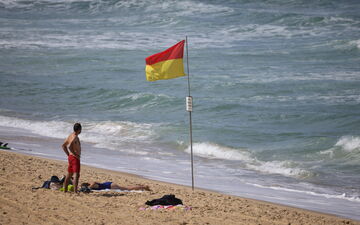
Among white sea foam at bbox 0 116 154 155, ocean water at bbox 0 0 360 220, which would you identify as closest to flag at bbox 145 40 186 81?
ocean water at bbox 0 0 360 220

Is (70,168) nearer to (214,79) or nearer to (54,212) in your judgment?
(54,212)

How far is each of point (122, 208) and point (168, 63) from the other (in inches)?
114

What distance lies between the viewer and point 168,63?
10352mm

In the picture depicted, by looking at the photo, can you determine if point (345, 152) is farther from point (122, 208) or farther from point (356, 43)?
point (356, 43)

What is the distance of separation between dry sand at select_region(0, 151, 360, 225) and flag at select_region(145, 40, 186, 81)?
216 centimetres

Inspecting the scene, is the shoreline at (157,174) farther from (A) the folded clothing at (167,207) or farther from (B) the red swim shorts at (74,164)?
(B) the red swim shorts at (74,164)

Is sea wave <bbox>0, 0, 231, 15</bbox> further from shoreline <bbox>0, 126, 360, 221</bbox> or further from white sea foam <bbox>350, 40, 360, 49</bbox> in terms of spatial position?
shoreline <bbox>0, 126, 360, 221</bbox>

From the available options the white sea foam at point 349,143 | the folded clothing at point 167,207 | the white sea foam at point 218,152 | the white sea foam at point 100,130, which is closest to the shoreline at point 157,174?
the white sea foam at point 100,130

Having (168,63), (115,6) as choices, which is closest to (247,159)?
(168,63)

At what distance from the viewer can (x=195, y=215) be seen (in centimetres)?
862

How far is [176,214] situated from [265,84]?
17.2 m

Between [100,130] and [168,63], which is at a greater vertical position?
[168,63]

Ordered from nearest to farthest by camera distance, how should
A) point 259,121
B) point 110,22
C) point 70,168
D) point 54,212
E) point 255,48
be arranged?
point 54,212 < point 70,168 < point 259,121 < point 255,48 < point 110,22

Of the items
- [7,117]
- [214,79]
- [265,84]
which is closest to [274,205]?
[7,117]
